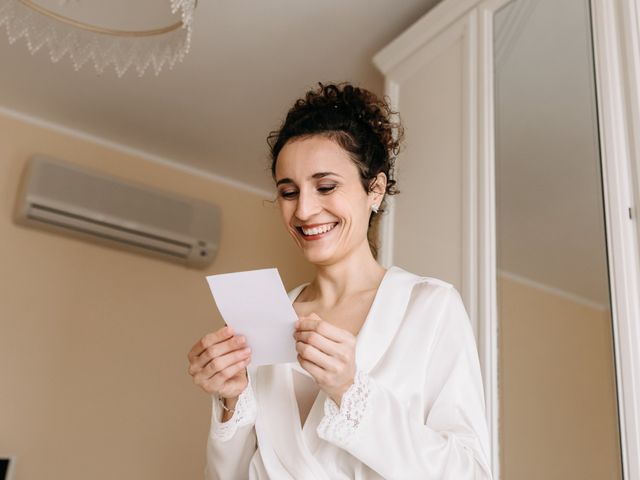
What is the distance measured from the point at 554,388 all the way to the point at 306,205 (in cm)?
64

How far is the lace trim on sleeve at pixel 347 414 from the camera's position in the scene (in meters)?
1.12

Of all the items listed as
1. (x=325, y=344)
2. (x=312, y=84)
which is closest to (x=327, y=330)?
(x=325, y=344)

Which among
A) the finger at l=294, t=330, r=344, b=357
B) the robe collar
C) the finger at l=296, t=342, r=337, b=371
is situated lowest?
the finger at l=296, t=342, r=337, b=371

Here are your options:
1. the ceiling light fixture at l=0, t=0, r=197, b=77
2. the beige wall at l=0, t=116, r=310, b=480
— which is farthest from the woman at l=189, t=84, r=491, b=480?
the beige wall at l=0, t=116, r=310, b=480

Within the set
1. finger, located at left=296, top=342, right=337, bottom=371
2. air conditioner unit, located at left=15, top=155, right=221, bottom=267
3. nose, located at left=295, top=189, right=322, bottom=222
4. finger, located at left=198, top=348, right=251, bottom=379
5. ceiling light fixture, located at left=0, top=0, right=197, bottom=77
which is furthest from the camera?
air conditioner unit, located at left=15, top=155, right=221, bottom=267

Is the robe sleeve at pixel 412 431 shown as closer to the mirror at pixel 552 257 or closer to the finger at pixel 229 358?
the finger at pixel 229 358

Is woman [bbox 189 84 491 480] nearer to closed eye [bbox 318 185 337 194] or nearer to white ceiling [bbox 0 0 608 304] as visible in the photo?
closed eye [bbox 318 185 337 194]

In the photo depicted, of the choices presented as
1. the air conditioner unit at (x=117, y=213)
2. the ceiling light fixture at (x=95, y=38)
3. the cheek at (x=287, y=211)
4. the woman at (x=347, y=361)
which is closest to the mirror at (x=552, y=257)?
the woman at (x=347, y=361)

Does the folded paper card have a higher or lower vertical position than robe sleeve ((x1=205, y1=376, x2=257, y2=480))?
higher

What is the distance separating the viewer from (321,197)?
139cm

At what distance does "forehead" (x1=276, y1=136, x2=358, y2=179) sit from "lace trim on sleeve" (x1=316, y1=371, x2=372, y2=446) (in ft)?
1.36

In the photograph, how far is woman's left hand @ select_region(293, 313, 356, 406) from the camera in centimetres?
112

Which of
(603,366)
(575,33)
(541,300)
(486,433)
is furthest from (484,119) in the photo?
(486,433)

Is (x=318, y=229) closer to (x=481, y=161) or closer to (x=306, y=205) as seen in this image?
(x=306, y=205)
